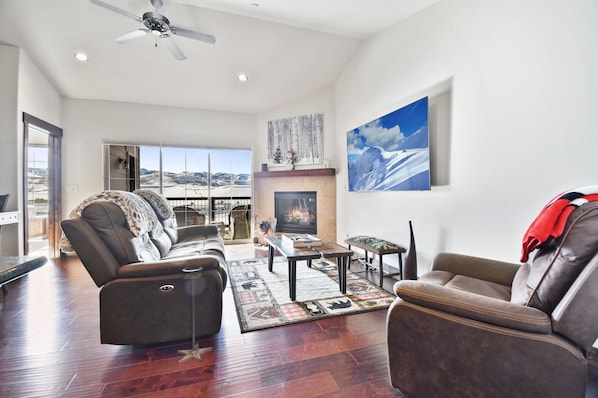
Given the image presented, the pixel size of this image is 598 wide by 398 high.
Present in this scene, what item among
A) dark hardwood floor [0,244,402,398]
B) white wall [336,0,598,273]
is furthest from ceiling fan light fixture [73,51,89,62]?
white wall [336,0,598,273]

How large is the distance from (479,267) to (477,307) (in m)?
0.90

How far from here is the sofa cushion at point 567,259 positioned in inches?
39.8

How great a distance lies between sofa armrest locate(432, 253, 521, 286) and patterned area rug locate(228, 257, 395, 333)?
0.72 metres

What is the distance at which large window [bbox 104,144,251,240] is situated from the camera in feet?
16.0

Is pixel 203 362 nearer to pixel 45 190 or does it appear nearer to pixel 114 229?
pixel 114 229

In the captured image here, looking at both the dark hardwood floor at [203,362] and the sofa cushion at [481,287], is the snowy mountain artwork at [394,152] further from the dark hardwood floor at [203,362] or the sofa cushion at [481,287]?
the dark hardwood floor at [203,362]

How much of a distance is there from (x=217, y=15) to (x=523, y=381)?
4.27 metres

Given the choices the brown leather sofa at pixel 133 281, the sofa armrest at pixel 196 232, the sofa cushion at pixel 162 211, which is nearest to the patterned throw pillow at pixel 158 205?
the sofa cushion at pixel 162 211

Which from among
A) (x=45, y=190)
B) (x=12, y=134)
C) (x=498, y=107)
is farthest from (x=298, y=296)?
(x=45, y=190)

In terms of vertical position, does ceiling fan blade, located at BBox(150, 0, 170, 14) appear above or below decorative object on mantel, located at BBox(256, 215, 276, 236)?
above

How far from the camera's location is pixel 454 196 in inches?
101

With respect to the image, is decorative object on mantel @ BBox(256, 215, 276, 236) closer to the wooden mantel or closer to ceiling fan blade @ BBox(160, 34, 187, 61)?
the wooden mantel

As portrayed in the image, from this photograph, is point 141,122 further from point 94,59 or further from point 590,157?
point 590,157

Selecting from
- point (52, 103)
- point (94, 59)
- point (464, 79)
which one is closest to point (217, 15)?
point (94, 59)
